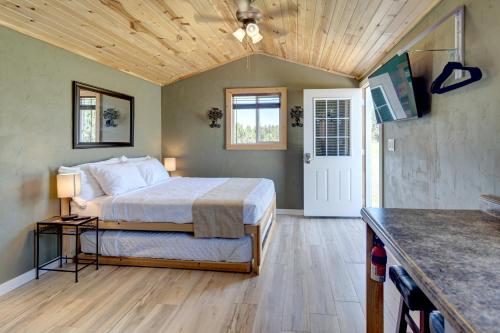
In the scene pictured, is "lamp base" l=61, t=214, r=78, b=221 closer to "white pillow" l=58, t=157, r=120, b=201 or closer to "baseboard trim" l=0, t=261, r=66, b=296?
"white pillow" l=58, t=157, r=120, b=201

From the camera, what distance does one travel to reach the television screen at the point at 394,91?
8.12 feet

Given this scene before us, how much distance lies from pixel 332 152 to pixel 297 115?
87cm

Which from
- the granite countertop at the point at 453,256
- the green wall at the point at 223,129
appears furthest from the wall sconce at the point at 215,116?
the granite countertop at the point at 453,256

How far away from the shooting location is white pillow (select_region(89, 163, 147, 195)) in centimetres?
335

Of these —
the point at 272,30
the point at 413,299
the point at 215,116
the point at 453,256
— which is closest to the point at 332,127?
the point at 272,30

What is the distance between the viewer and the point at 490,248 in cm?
107

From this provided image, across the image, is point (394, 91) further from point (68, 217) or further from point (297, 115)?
point (68, 217)

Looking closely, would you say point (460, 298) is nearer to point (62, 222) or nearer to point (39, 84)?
point (62, 222)

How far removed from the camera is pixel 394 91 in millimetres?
2756

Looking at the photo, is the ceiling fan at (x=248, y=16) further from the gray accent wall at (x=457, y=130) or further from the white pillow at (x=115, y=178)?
the white pillow at (x=115, y=178)

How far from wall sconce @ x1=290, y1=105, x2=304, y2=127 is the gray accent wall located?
2203 mm

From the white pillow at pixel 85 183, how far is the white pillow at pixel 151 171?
2.38ft

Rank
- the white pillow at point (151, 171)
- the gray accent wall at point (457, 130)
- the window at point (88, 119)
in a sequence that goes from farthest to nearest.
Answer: the white pillow at point (151, 171), the window at point (88, 119), the gray accent wall at point (457, 130)

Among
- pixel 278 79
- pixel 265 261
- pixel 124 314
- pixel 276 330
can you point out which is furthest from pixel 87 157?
pixel 278 79
